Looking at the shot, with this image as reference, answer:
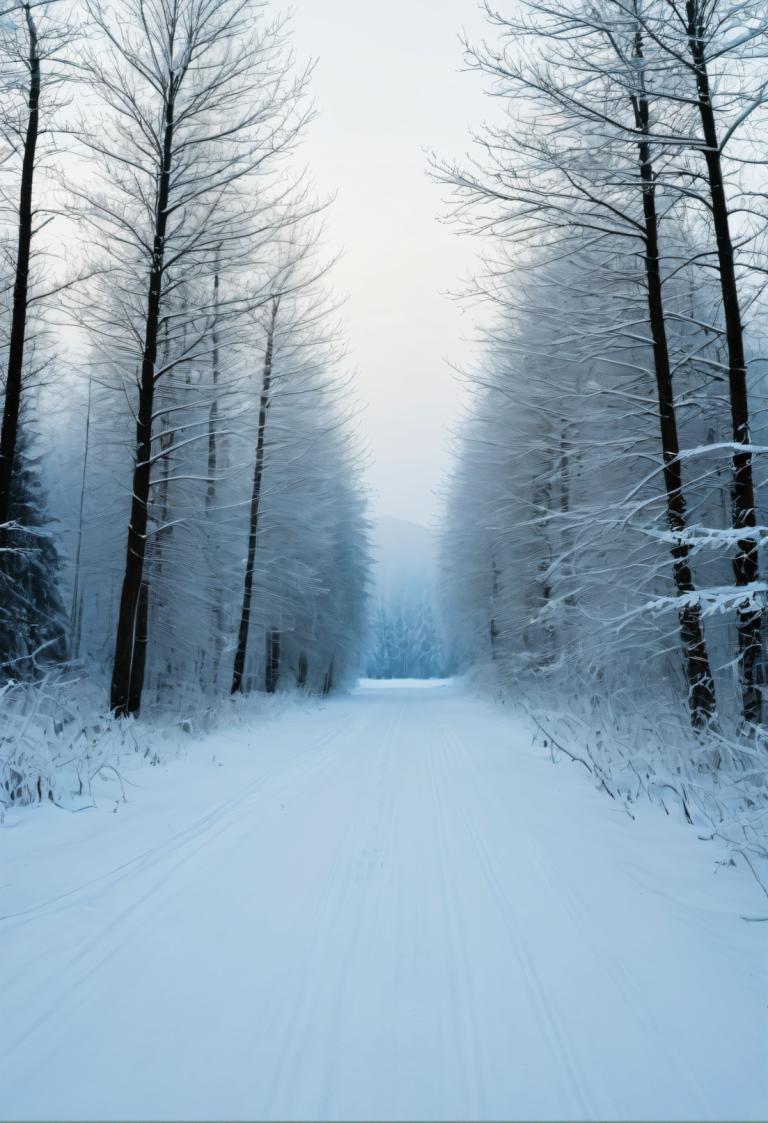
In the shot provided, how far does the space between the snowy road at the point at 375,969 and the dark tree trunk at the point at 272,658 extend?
588 inches

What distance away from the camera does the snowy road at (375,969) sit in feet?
5.45

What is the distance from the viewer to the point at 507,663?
59.9ft

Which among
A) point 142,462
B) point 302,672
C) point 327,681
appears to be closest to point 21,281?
point 142,462

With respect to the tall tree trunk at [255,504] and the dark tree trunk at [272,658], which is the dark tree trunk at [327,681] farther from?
the tall tree trunk at [255,504]

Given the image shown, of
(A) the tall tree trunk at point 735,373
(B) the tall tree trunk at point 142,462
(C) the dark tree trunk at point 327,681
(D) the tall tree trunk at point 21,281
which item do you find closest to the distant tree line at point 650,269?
(A) the tall tree trunk at point 735,373

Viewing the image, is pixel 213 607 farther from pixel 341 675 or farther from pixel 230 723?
pixel 341 675

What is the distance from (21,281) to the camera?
750cm

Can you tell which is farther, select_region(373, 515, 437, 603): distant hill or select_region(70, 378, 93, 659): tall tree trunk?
select_region(373, 515, 437, 603): distant hill

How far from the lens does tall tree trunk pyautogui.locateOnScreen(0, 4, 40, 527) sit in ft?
23.7

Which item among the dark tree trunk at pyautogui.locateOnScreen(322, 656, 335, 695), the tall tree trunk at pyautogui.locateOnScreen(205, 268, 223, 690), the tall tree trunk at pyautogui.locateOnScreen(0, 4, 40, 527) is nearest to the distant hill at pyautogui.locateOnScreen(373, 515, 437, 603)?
the dark tree trunk at pyautogui.locateOnScreen(322, 656, 335, 695)

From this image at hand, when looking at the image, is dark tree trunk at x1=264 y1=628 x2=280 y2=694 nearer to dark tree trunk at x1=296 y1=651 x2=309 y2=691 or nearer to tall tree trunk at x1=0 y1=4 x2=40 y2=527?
dark tree trunk at x1=296 y1=651 x2=309 y2=691

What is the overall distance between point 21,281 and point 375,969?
8.87 meters

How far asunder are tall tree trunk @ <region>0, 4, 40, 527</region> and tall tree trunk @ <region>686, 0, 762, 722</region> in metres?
8.01

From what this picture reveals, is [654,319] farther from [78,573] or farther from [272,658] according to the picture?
[78,573]
